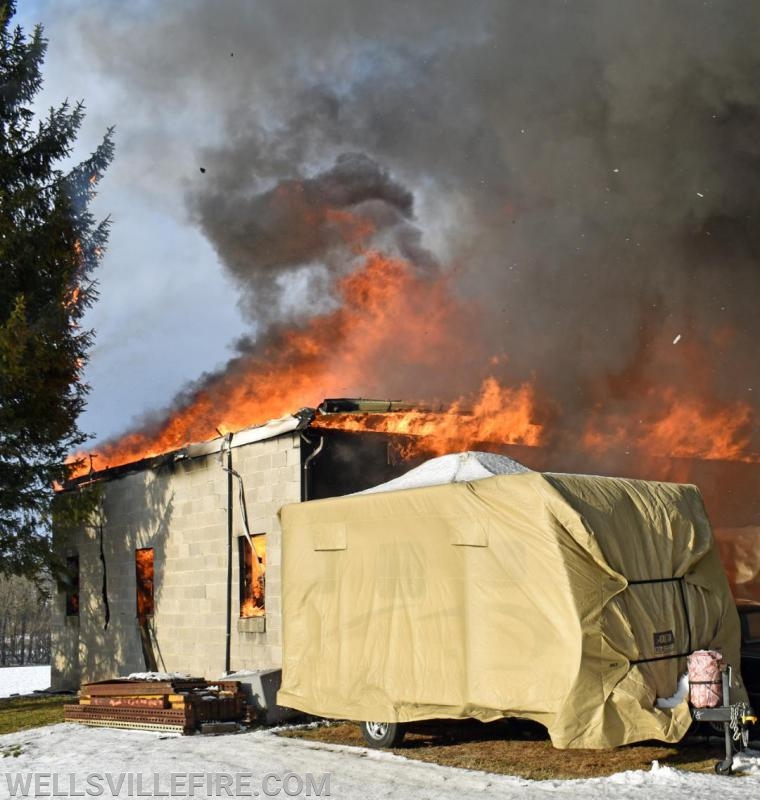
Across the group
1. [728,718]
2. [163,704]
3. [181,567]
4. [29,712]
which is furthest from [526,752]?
[29,712]

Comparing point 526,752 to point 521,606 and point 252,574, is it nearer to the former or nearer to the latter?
point 521,606

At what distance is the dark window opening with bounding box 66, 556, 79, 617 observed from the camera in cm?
1959

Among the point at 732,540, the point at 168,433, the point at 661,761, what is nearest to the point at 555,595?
the point at 661,761

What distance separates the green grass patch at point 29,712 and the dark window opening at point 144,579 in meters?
2.14

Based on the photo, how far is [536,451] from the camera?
15820 mm

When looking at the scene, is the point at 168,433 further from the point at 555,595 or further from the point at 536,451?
the point at 555,595

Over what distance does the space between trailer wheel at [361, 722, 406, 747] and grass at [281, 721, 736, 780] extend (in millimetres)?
114

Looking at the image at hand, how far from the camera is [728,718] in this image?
319 inches

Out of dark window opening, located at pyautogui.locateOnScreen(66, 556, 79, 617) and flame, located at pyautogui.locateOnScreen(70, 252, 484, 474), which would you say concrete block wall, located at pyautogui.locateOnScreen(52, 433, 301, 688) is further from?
flame, located at pyautogui.locateOnScreen(70, 252, 484, 474)

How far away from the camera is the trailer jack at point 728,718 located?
26.3 feet

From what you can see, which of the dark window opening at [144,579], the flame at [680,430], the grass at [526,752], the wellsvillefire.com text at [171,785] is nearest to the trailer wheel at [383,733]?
the grass at [526,752]

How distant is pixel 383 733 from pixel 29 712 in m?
8.86

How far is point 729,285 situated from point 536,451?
690 cm

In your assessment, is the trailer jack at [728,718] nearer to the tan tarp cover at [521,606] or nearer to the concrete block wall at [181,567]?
the tan tarp cover at [521,606]
